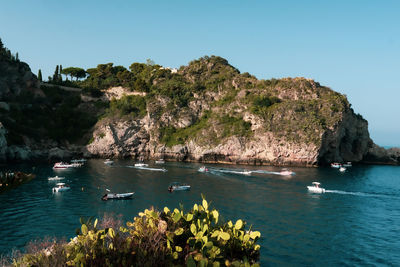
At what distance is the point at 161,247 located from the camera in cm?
1636

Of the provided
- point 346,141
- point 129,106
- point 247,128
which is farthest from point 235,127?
point 346,141

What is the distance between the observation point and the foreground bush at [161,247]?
51.5ft

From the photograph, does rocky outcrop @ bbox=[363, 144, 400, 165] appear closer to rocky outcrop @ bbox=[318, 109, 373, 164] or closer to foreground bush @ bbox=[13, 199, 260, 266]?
rocky outcrop @ bbox=[318, 109, 373, 164]

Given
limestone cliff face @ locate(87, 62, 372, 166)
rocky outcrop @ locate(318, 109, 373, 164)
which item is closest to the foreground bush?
limestone cliff face @ locate(87, 62, 372, 166)

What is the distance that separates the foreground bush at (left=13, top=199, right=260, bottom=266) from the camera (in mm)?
15695

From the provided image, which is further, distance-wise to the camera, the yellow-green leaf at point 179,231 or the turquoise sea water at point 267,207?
the turquoise sea water at point 267,207

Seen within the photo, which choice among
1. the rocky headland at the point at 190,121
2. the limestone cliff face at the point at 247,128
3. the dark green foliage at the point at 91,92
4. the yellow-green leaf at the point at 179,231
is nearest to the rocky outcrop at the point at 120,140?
the limestone cliff face at the point at 247,128

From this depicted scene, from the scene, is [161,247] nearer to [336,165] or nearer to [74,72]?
[336,165]

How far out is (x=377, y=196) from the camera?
68.2 metres

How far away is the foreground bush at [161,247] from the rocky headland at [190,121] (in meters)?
102

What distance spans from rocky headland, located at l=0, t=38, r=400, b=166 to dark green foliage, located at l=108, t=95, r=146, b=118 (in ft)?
1.58

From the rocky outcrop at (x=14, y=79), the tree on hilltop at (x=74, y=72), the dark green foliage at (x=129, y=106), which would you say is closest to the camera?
the rocky outcrop at (x=14, y=79)

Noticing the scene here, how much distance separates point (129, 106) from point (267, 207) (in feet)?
335

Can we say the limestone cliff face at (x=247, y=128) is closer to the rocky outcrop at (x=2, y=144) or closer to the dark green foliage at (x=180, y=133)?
the dark green foliage at (x=180, y=133)
